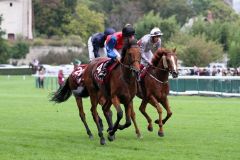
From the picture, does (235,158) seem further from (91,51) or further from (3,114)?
(3,114)

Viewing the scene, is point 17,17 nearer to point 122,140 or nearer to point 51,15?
point 51,15

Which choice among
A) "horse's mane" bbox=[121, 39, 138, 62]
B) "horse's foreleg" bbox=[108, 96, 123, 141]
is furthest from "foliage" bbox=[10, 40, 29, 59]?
"horse's mane" bbox=[121, 39, 138, 62]

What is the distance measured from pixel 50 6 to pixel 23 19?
13.8 ft

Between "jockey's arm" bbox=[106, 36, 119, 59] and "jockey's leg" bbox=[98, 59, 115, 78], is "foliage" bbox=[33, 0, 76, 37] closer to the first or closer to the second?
"jockey's arm" bbox=[106, 36, 119, 59]

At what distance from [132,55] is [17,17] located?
276 ft

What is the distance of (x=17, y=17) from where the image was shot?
96.2 meters

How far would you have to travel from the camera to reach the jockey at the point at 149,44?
1559cm

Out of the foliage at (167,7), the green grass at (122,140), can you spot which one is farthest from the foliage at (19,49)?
the green grass at (122,140)

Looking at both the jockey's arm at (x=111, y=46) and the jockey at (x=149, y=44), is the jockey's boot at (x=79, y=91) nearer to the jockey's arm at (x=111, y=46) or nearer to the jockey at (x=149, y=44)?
the jockey's arm at (x=111, y=46)

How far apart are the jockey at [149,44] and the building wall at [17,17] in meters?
78.5

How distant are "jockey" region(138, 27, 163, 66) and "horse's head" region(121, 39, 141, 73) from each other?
6.40 feet

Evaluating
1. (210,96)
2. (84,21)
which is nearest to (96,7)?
(84,21)

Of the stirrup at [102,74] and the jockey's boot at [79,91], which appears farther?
the jockey's boot at [79,91]

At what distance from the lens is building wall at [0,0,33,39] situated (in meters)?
94.5
